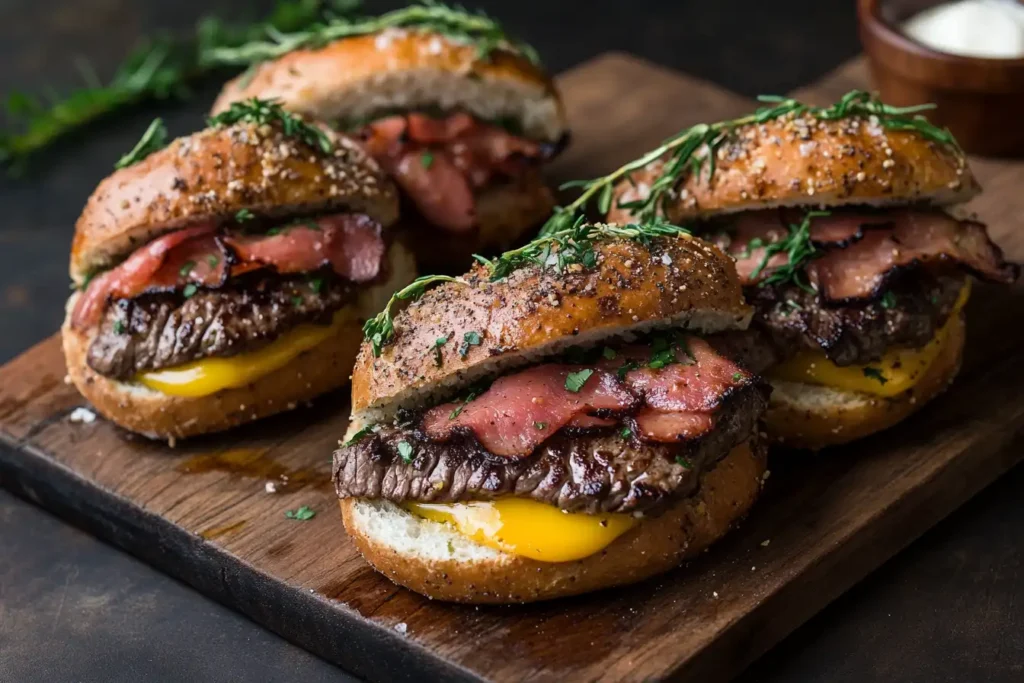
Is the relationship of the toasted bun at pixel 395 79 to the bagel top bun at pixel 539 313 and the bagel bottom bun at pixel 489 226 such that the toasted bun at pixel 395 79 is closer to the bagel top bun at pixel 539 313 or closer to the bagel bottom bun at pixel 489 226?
the bagel bottom bun at pixel 489 226

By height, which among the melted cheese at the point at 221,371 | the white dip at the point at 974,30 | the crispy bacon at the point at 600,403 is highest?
the crispy bacon at the point at 600,403

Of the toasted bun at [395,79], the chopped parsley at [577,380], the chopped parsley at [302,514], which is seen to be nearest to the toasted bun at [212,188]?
the toasted bun at [395,79]

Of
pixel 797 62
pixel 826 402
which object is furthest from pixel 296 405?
pixel 797 62

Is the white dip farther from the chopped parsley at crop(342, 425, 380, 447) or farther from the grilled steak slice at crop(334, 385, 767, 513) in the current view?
the chopped parsley at crop(342, 425, 380, 447)

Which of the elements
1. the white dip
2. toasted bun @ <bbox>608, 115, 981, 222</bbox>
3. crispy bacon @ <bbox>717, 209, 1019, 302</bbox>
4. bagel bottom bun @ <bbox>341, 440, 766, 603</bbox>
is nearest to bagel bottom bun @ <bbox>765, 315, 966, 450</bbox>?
crispy bacon @ <bbox>717, 209, 1019, 302</bbox>

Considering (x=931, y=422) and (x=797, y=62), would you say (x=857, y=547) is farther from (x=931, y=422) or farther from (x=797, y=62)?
(x=797, y=62)

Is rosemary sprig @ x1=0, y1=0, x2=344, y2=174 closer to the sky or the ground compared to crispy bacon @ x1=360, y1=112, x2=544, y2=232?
closer to the ground
